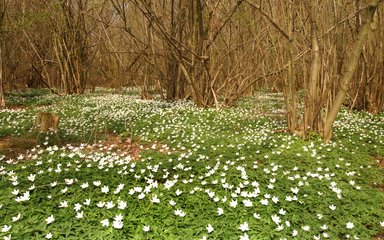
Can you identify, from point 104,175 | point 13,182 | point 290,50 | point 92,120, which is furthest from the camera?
point 92,120

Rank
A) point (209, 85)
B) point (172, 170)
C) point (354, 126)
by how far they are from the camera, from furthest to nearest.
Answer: point (209, 85), point (354, 126), point (172, 170)

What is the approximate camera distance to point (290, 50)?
29.5 feet

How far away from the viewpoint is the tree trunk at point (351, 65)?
7.79 m

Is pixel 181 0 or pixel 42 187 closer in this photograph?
pixel 42 187

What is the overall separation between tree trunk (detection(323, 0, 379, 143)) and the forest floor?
1.50 feet

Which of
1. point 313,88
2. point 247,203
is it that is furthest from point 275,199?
point 313,88

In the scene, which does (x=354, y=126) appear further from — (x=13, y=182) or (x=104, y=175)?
(x=13, y=182)

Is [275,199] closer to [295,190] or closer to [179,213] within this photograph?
[295,190]

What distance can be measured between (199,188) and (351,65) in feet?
17.6

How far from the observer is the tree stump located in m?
9.62

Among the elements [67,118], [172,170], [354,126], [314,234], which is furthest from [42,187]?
[354,126]

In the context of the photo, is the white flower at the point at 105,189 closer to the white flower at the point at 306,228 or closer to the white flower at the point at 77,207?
the white flower at the point at 77,207

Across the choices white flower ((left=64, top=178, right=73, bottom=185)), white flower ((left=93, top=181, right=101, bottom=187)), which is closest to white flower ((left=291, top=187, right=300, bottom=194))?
white flower ((left=93, top=181, right=101, bottom=187))

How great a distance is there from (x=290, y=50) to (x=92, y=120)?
7.29 metres
